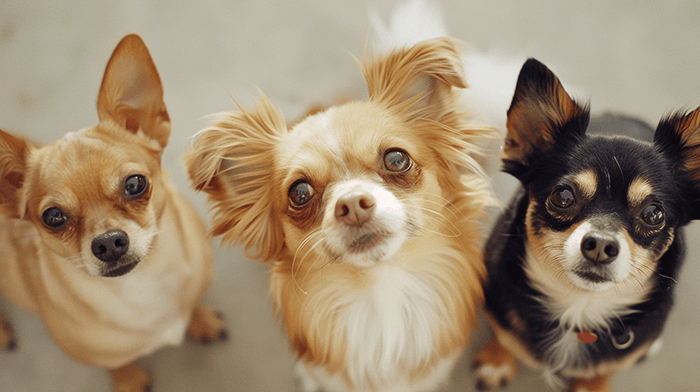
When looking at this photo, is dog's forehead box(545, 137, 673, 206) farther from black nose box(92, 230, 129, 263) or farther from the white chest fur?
black nose box(92, 230, 129, 263)

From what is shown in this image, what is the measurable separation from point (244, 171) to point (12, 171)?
0.80 meters

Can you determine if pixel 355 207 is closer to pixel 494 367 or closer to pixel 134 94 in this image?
pixel 134 94

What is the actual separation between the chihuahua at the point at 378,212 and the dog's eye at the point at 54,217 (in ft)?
1.52

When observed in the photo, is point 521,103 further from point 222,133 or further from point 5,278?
point 5,278

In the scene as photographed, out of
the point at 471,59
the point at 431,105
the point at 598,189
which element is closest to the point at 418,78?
the point at 431,105

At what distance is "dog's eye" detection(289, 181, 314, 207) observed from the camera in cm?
151

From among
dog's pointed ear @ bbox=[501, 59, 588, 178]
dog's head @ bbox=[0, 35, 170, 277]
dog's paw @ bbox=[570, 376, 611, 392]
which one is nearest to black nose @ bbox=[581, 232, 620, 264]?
dog's pointed ear @ bbox=[501, 59, 588, 178]

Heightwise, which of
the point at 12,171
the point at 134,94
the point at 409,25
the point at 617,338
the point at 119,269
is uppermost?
the point at 409,25

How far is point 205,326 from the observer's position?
7.61ft

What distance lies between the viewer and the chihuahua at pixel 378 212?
4.83 ft

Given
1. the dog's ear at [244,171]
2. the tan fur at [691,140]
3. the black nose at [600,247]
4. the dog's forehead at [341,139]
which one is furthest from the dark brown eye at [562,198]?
the dog's ear at [244,171]

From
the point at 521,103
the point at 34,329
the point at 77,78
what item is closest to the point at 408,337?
the point at 521,103

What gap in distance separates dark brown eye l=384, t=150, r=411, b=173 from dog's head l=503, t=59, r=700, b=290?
411 millimetres

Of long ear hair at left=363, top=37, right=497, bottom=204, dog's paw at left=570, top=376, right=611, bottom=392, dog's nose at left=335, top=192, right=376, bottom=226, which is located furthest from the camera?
dog's paw at left=570, top=376, right=611, bottom=392
